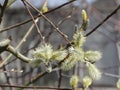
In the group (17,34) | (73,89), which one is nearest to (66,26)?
(17,34)

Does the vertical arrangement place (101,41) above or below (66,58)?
below

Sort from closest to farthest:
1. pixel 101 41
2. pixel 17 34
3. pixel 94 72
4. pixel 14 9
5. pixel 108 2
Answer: pixel 94 72 < pixel 17 34 < pixel 14 9 < pixel 101 41 < pixel 108 2

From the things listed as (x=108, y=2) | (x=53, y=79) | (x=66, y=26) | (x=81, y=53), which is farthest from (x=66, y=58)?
(x=108, y=2)

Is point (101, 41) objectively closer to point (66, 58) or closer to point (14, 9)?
point (14, 9)

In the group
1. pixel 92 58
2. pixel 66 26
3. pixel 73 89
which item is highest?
pixel 92 58

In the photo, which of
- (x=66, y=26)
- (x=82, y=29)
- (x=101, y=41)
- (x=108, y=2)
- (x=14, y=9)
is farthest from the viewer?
(x=108, y=2)

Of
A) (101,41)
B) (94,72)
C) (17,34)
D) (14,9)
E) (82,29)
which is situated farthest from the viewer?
(101,41)

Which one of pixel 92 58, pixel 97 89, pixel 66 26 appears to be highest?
pixel 92 58

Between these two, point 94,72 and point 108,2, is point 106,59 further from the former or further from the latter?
point 94,72

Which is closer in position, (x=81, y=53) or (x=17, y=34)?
(x=81, y=53)
